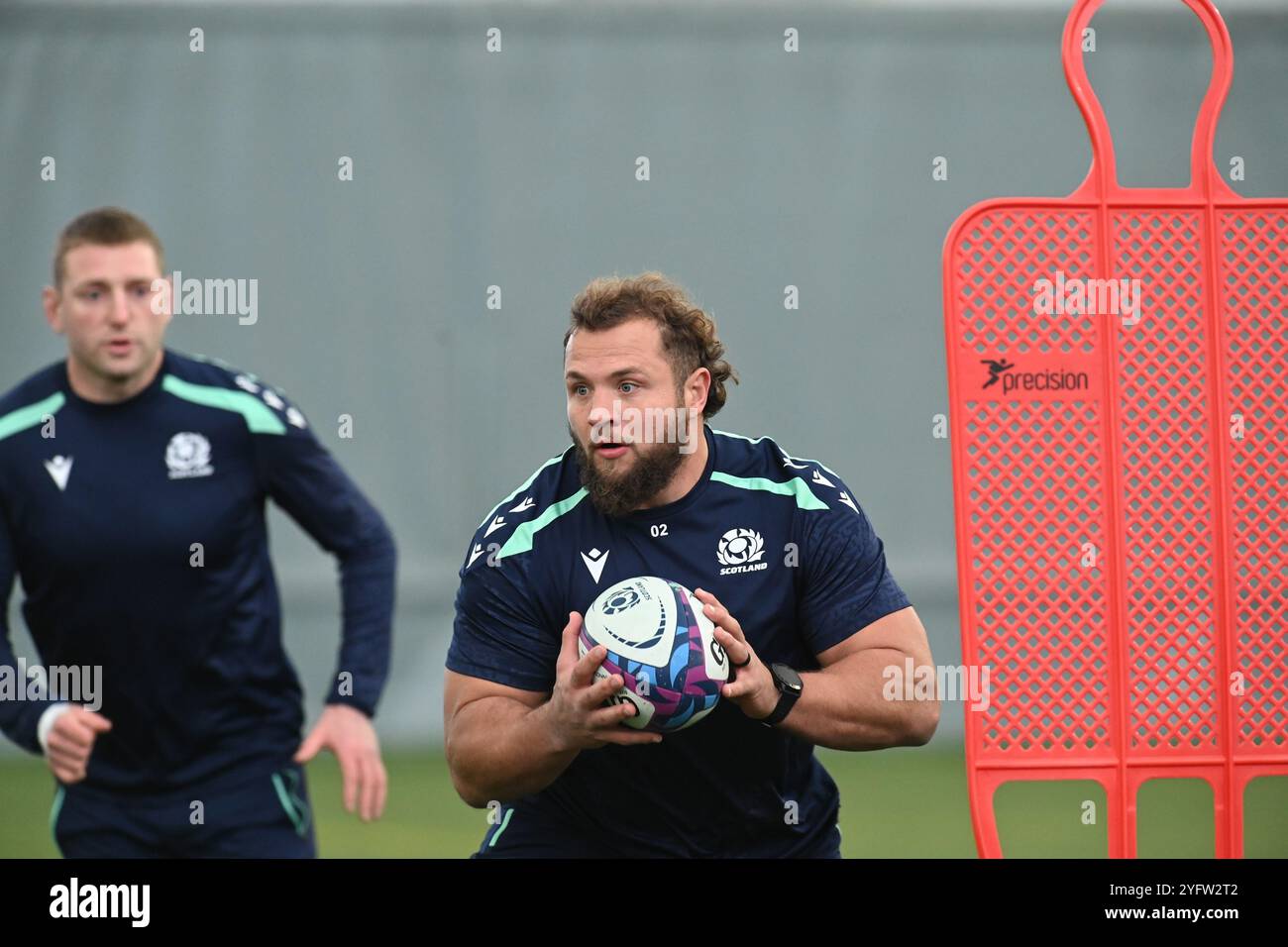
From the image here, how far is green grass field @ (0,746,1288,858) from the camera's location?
4773 millimetres

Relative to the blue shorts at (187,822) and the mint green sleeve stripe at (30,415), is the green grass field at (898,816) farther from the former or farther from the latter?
the mint green sleeve stripe at (30,415)

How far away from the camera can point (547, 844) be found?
310 centimetres

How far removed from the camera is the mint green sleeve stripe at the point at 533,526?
3.12m

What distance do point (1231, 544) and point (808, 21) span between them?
3.71 meters

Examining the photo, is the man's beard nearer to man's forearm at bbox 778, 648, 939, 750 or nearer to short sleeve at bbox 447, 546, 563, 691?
short sleeve at bbox 447, 546, 563, 691

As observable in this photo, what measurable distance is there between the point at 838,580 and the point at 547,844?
921 millimetres

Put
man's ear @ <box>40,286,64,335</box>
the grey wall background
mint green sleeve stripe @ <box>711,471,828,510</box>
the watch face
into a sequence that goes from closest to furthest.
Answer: the watch face < mint green sleeve stripe @ <box>711,471,828,510</box> < man's ear @ <box>40,286,64,335</box> < the grey wall background

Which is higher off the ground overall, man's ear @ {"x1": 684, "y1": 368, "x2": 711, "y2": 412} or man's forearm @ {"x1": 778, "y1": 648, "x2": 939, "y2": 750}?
man's ear @ {"x1": 684, "y1": 368, "x2": 711, "y2": 412}

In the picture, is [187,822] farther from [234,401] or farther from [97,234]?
[97,234]

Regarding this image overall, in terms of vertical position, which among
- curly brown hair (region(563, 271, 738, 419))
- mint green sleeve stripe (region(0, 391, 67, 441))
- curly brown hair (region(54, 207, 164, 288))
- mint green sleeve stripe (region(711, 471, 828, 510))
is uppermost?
curly brown hair (region(54, 207, 164, 288))

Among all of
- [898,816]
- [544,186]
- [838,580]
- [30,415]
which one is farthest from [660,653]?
[544,186]

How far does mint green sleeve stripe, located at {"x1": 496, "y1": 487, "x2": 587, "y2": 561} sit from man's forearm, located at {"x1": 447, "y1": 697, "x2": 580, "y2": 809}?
356 mm

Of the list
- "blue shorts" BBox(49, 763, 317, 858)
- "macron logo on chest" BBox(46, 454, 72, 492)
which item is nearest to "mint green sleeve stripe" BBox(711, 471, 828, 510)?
"blue shorts" BBox(49, 763, 317, 858)

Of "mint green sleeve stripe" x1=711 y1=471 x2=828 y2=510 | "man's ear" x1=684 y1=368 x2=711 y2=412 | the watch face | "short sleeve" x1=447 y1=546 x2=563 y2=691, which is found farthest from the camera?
"man's ear" x1=684 y1=368 x2=711 y2=412
